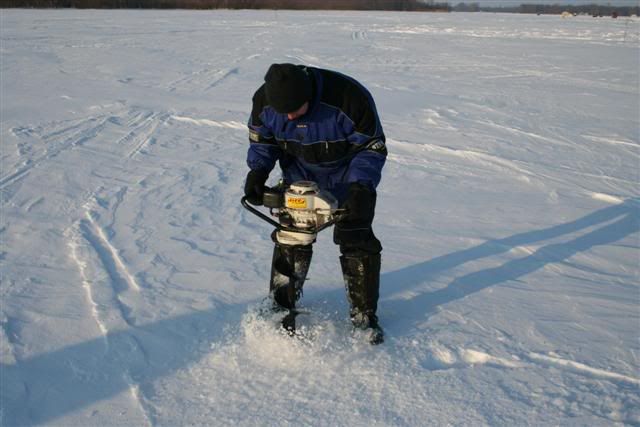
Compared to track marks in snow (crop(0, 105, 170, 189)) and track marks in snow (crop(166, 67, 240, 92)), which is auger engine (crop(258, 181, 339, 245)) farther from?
track marks in snow (crop(166, 67, 240, 92))

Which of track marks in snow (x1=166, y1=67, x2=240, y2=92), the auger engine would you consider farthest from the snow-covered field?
track marks in snow (x1=166, y1=67, x2=240, y2=92)

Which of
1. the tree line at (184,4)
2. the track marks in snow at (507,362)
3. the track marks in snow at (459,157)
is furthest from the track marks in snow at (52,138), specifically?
the tree line at (184,4)

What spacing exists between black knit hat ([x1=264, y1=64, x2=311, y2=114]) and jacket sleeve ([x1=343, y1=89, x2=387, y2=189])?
27 cm

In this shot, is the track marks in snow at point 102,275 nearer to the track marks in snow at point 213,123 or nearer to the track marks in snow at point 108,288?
the track marks in snow at point 108,288

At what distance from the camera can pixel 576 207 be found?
4777mm

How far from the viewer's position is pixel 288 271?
108 inches

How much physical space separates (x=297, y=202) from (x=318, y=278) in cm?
119

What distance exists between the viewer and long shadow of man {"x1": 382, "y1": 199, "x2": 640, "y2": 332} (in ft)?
10.6

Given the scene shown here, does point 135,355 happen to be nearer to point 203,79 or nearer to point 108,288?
point 108,288

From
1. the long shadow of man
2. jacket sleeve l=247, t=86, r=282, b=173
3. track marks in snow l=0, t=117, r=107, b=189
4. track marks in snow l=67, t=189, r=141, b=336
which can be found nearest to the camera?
jacket sleeve l=247, t=86, r=282, b=173

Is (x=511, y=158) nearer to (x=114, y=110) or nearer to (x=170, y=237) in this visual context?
(x=170, y=237)

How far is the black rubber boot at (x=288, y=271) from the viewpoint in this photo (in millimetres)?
2719

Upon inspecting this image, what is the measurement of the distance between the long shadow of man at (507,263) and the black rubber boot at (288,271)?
0.69 m

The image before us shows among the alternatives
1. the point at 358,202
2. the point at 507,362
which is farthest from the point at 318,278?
the point at 507,362
